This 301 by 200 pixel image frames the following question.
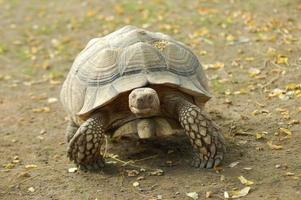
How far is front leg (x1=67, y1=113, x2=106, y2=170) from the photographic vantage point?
4566 millimetres

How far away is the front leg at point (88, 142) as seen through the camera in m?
4.57

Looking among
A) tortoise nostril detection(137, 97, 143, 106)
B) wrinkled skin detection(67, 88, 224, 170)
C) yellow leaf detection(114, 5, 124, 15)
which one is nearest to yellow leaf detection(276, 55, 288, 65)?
wrinkled skin detection(67, 88, 224, 170)

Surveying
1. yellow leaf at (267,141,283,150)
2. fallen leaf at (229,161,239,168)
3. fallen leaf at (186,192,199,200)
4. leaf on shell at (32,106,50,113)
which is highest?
leaf on shell at (32,106,50,113)

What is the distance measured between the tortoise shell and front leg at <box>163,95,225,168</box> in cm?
25

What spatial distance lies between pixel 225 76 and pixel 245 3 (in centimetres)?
338

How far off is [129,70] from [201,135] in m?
0.80

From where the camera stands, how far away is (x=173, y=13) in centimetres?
1014

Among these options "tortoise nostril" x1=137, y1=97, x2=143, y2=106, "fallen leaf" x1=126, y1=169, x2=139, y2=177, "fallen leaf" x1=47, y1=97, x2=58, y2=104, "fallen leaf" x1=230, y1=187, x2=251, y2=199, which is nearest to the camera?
"fallen leaf" x1=230, y1=187, x2=251, y2=199

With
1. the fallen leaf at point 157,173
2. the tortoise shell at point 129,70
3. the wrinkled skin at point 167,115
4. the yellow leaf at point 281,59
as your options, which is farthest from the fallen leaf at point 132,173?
the yellow leaf at point 281,59

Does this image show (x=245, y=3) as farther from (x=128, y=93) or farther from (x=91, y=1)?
(x=128, y=93)

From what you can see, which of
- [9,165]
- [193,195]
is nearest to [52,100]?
Answer: [9,165]

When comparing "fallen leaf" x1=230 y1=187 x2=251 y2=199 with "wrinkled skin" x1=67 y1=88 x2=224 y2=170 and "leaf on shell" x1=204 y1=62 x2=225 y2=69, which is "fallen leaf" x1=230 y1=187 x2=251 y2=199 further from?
"leaf on shell" x1=204 y1=62 x2=225 y2=69

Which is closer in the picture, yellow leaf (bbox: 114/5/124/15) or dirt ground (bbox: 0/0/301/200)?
dirt ground (bbox: 0/0/301/200)

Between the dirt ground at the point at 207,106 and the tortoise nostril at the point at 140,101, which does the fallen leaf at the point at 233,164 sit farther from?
the tortoise nostril at the point at 140,101
